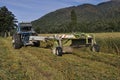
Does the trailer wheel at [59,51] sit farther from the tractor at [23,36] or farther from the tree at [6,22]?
the tree at [6,22]

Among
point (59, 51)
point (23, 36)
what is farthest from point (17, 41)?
point (59, 51)

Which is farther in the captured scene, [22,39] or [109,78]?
[22,39]

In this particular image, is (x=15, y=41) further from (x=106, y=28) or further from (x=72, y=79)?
(x=106, y=28)

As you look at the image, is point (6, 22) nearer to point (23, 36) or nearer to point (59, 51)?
point (23, 36)

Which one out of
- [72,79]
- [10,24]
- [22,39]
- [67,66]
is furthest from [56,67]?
[10,24]

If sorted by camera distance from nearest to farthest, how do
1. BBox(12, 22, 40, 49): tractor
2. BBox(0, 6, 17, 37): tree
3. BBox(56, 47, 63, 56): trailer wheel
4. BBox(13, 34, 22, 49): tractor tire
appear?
BBox(56, 47, 63, 56): trailer wheel → BBox(12, 22, 40, 49): tractor → BBox(13, 34, 22, 49): tractor tire → BBox(0, 6, 17, 37): tree

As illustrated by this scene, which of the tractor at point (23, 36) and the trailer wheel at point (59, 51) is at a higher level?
the tractor at point (23, 36)

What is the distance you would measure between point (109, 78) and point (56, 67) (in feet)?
9.79

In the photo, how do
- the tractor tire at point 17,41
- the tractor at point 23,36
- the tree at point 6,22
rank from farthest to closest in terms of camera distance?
the tree at point 6,22 < the tractor tire at point 17,41 < the tractor at point 23,36

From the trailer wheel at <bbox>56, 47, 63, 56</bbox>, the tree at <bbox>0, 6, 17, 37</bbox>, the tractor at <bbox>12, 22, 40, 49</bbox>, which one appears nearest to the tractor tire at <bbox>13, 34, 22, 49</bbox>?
the tractor at <bbox>12, 22, 40, 49</bbox>

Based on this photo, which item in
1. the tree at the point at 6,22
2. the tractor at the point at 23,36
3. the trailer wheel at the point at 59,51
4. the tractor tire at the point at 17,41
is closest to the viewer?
the trailer wheel at the point at 59,51

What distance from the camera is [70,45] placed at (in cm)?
1698

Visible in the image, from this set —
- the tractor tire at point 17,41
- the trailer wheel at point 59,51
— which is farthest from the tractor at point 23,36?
the trailer wheel at point 59,51

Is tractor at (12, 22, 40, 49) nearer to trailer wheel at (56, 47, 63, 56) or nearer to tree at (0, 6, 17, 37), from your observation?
trailer wheel at (56, 47, 63, 56)
